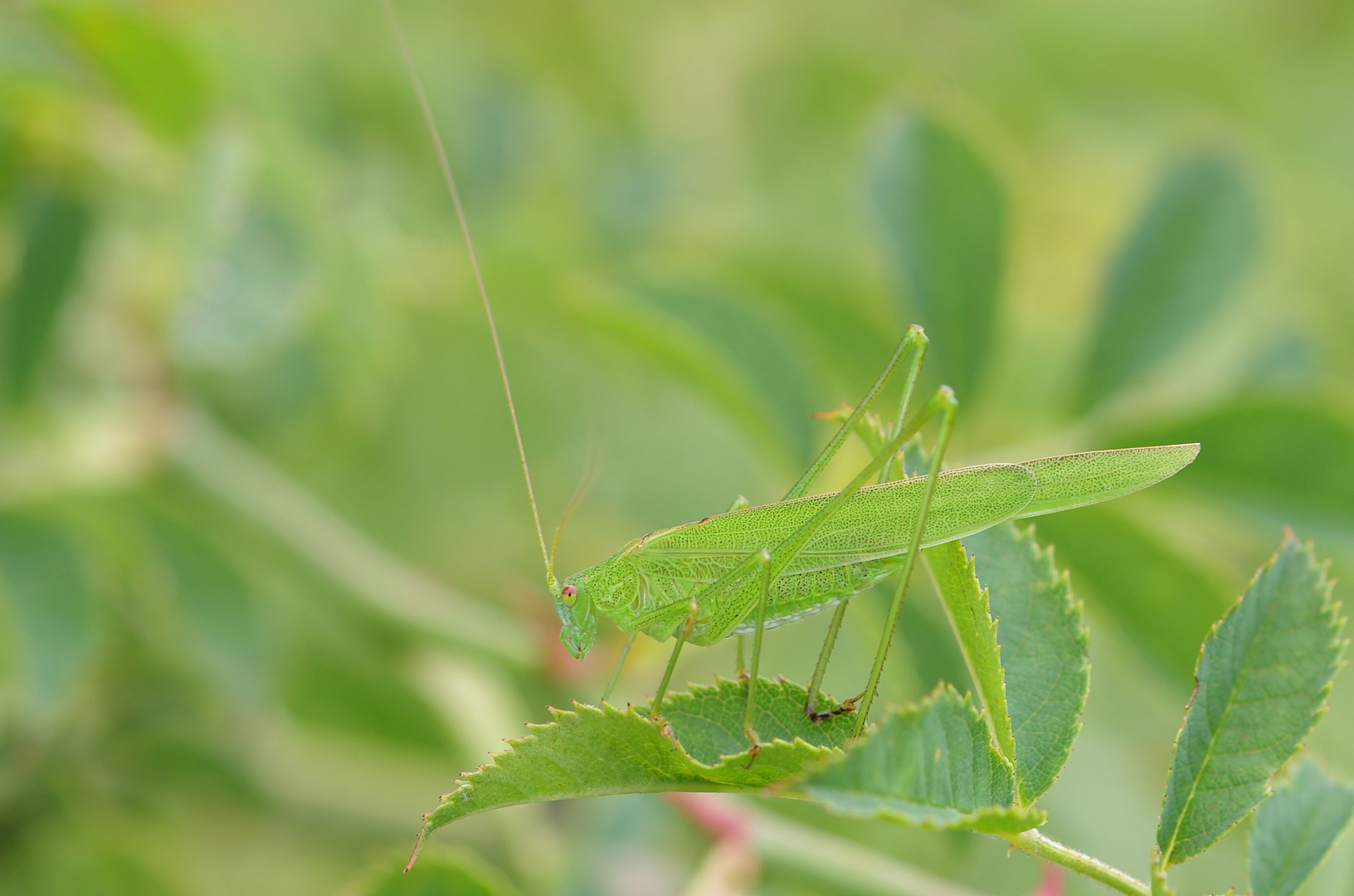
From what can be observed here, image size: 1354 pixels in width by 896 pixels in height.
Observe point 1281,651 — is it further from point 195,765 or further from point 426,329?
point 426,329

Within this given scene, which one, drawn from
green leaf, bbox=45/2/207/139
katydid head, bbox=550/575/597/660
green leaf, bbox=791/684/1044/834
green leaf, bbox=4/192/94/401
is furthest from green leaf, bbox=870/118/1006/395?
green leaf, bbox=4/192/94/401

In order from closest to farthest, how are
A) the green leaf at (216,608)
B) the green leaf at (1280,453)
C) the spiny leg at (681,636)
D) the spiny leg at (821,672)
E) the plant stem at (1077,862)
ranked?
the plant stem at (1077,862) < the spiny leg at (821,672) < the spiny leg at (681,636) < the green leaf at (1280,453) < the green leaf at (216,608)

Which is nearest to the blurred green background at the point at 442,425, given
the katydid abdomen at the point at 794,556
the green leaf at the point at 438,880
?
the green leaf at the point at 438,880

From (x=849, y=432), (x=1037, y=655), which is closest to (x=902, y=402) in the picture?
(x=849, y=432)

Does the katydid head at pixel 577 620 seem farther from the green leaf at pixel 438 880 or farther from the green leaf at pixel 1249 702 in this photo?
the green leaf at pixel 1249 702

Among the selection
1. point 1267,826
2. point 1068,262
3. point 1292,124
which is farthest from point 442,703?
point 1292,124

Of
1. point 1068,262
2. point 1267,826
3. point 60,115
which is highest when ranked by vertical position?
point 1068,262

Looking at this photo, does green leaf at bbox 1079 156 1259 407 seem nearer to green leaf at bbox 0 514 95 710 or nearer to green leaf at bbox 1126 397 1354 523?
green leaf at bbox 1126 397 1354 523
